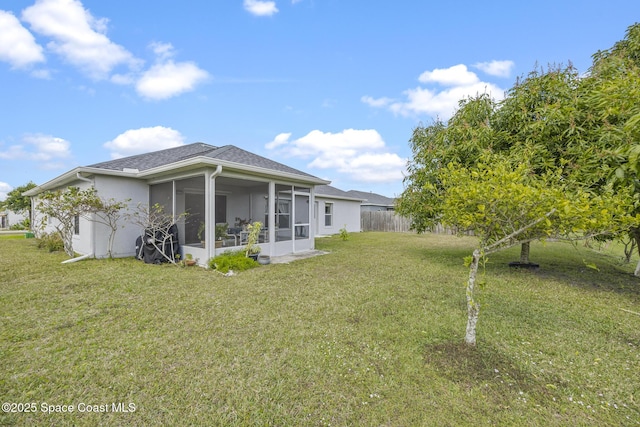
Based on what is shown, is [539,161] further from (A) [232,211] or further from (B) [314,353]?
(A) [232,211]

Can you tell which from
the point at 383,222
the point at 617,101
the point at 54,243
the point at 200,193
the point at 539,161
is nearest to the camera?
the point at 617,101

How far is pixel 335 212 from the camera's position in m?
18.7

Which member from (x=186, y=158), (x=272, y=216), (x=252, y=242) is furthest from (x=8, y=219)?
(x=252, y=242)

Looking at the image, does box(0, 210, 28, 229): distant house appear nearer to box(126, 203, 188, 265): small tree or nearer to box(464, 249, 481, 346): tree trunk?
box(126, 203, 188, 265): small tree

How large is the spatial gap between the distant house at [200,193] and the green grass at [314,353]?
2.51 m

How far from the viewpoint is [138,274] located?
20.4ft

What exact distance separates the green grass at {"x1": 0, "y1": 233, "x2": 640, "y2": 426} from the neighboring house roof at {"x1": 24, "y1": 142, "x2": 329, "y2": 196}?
2.93 metres

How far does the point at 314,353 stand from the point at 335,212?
1582 cm

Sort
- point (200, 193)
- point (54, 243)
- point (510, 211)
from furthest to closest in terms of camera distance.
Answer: point (54, 243) → point (200, 193) → point (510, 211)

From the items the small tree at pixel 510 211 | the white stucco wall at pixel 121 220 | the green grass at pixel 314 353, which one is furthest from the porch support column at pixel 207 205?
the small tree at pixel 510 211

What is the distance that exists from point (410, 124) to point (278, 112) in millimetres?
5948

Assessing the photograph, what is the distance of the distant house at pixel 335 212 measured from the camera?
17.5 meters

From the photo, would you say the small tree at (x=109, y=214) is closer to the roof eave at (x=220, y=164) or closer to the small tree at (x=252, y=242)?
the roof eave at (x=220, y=164)

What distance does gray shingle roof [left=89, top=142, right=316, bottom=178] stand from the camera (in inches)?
327
